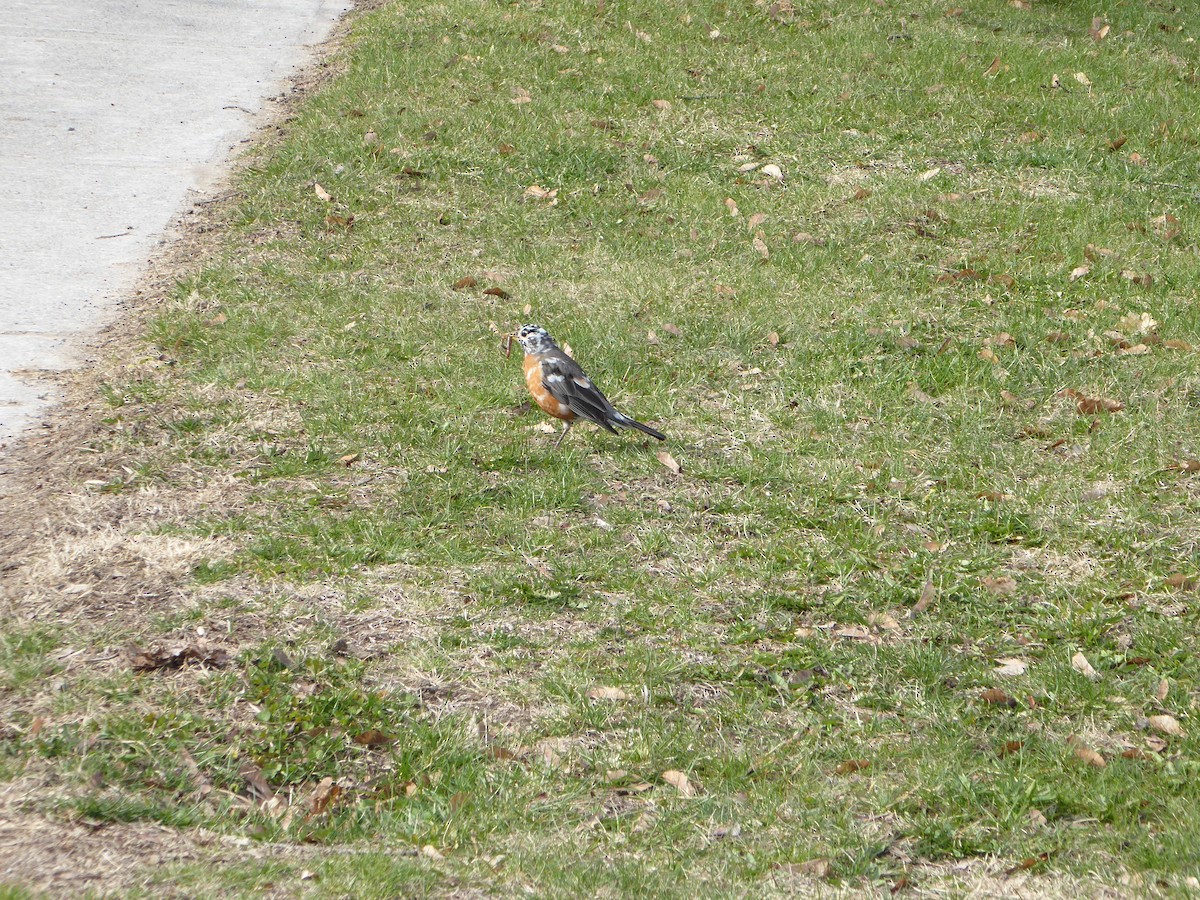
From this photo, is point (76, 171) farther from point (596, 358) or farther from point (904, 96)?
point (904, 96)

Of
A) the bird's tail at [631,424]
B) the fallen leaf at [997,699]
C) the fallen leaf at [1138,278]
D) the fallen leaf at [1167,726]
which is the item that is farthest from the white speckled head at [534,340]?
the fallen leaf at [1138,278]

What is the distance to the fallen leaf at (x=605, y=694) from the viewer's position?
4.73m

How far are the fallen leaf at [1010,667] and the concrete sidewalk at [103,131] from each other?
470 cm

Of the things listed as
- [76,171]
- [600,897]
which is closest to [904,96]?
[76,171]

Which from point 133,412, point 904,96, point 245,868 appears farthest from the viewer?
point 904,96

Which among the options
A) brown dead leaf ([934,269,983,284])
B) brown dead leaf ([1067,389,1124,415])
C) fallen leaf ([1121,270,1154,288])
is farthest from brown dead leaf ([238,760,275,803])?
fallen leaf ([1121,270,1154,288])

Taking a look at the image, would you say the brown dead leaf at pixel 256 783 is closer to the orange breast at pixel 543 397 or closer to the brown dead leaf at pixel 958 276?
the orange breast at pixel 543 397

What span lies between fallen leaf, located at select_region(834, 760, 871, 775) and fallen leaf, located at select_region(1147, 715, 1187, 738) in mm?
1134

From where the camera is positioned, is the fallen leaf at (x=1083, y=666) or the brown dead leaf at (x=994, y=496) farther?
the brown dead leaf at (x=994, y=496)

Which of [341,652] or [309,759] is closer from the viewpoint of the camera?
[309,759]

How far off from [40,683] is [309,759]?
1037 mm

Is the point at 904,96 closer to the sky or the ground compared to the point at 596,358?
closer to the sky

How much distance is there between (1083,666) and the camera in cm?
502

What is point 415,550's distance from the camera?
5.55 metres
